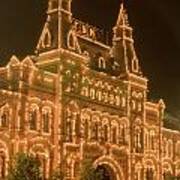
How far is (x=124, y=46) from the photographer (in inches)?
2751

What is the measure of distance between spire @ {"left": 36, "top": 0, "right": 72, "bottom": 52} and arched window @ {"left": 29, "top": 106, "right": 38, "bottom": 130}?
21.4 feet

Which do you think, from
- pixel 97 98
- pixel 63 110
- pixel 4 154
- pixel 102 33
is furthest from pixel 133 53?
pixel 4 154

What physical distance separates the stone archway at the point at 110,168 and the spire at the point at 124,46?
9.22m

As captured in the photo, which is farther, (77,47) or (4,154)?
(77,47)

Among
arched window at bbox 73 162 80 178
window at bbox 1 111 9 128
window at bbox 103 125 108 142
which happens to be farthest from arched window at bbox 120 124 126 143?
window at bbox 1 111 9 128

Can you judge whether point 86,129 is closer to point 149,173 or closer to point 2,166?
point 2,166

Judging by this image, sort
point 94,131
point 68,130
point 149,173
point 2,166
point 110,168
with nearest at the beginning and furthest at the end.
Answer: point 2,166 < point 68,130 < point 94,131 < point 110,168 < point 149,173

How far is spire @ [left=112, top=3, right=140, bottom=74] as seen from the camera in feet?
228

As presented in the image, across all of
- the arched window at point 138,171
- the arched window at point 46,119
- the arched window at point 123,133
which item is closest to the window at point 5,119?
the arched window at point 46,119

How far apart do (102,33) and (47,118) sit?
1371 centimetres

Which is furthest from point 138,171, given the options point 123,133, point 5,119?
point 5,119

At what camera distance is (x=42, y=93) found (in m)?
58.2

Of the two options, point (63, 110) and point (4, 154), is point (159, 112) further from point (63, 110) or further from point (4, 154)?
point (4, 154)

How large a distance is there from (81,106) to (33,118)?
6245 millimetres
